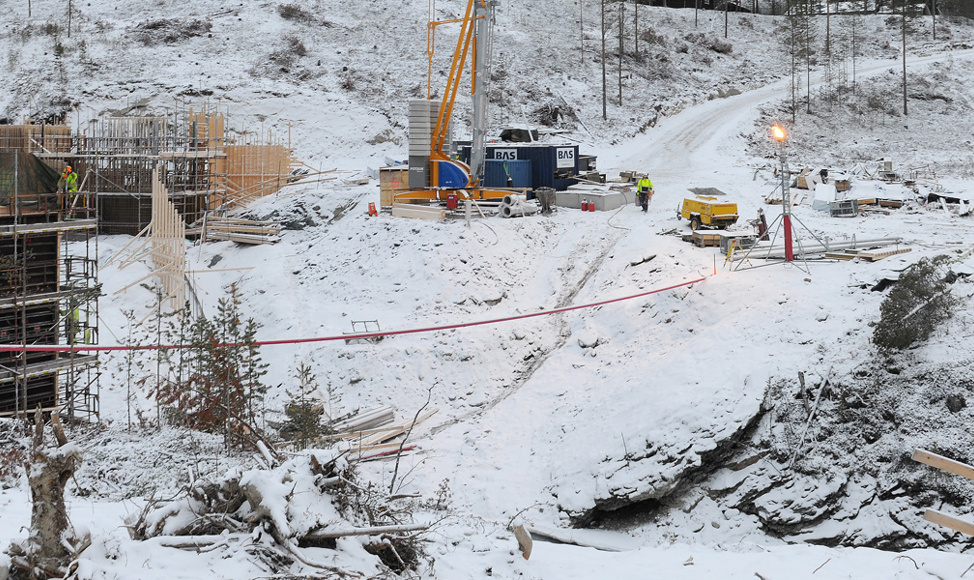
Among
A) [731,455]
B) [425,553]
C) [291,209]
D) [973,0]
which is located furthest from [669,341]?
[973,0]

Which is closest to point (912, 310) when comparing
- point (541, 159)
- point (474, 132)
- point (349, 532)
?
point (349, 532)

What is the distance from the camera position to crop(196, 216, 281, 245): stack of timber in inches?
1059

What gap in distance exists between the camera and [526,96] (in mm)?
49625

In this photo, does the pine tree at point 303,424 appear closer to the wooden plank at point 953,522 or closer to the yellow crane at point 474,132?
the wooden plank at point 953,522

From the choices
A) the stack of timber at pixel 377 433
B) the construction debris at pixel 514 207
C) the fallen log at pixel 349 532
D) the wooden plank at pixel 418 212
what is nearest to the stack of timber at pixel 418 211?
the wooden plank at pixel 418 212

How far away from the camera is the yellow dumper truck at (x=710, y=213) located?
22797 mm

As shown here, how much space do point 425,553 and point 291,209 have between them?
22.0 m

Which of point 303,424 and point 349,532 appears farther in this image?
point 303,424

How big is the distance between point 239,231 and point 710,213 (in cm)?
1500

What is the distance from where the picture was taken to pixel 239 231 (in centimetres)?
2786

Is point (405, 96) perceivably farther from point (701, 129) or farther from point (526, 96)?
point (701, 129)

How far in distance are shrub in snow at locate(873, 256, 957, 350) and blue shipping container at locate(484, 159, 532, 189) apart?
15.5m

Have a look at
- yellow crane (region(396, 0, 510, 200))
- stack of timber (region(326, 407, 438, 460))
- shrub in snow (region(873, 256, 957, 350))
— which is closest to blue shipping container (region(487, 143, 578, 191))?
yellow crane (region(396, 0, 510, 200))

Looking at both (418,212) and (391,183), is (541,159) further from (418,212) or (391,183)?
(418,212)
